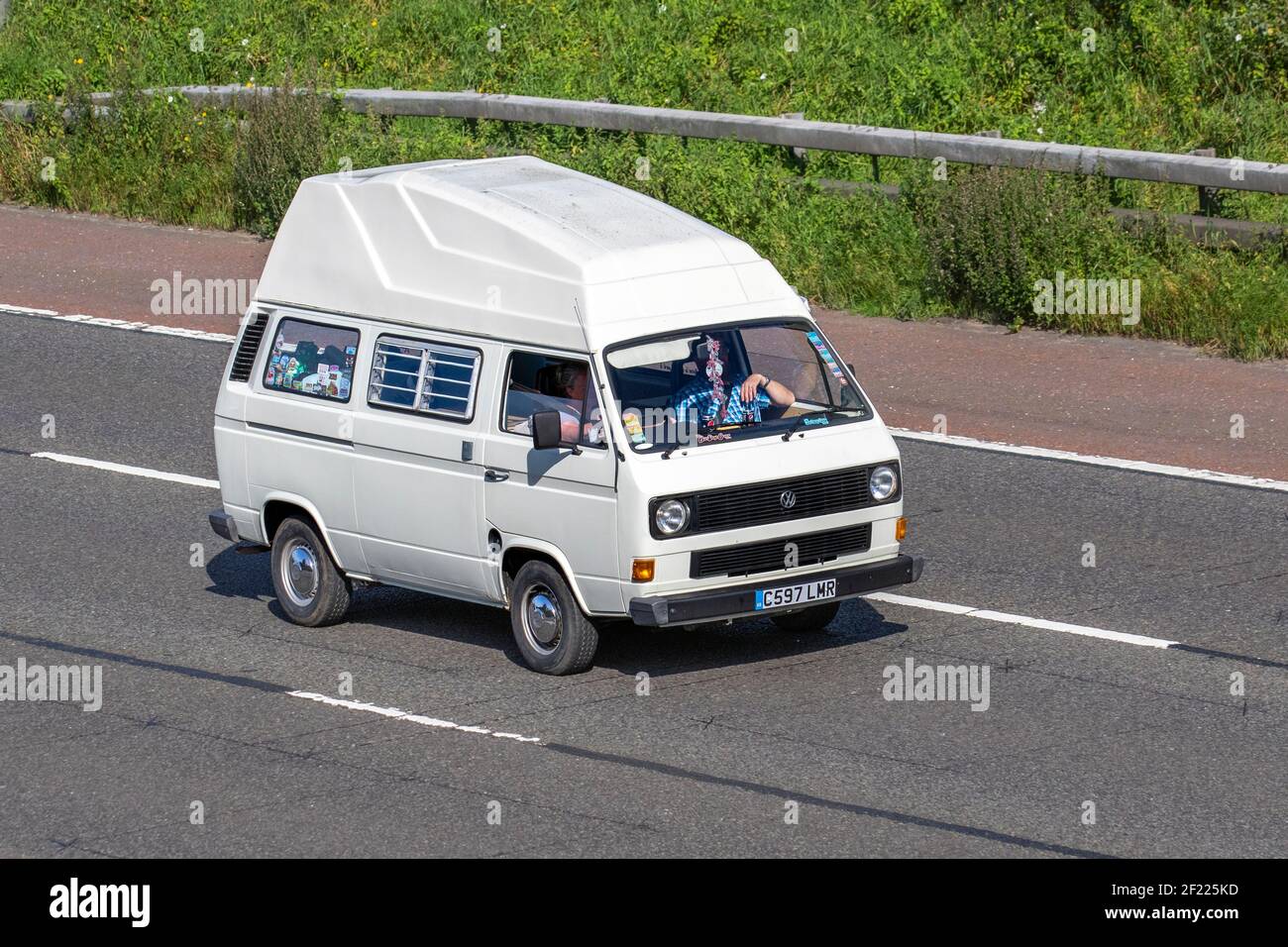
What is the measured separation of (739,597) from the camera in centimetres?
1058

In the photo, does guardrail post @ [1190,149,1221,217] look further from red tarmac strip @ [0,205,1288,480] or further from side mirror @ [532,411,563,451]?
side mirror @ [532,411,563,451]

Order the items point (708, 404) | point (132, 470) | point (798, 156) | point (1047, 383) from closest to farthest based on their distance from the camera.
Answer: point (708, 404) → point (132, 470) → point (1047, 383) → point (798, 156)

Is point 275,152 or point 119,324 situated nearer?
point 119,324

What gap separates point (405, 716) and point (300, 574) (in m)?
2.00

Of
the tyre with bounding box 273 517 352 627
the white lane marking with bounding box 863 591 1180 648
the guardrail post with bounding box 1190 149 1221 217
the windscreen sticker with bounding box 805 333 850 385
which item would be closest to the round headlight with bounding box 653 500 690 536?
the white lane marking with bounding box 863 591 1180 648

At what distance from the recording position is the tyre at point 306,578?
12.1 meters

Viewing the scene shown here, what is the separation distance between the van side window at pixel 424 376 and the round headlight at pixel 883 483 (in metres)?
2.17

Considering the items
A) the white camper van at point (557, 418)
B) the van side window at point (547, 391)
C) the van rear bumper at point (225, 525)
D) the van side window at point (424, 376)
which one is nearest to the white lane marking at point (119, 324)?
the van rear bumper at point (225, 525)

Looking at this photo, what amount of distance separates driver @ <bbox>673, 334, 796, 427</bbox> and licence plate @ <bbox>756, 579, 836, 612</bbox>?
92 centimetres

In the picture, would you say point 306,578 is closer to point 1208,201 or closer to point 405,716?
point 405,716

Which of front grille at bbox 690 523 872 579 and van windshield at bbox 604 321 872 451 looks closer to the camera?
front grille at bbox 690 523 872 579

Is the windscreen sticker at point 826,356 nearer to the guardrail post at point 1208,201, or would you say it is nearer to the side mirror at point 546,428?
the side mirror at point 546,428

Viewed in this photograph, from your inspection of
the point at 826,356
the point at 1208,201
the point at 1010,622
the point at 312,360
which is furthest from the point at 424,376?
the point at 1208,201

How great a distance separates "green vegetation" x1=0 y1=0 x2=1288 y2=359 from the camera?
18141 mm
